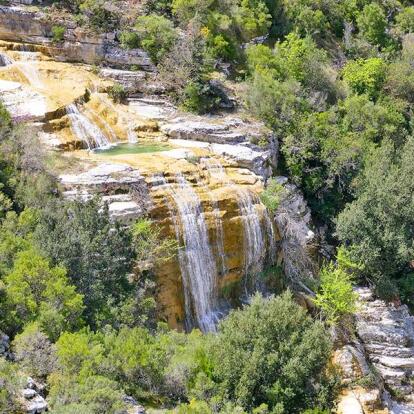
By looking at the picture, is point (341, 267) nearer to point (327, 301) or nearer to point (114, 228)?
point (327, 301)

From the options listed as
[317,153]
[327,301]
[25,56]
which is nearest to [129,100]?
[25,56]

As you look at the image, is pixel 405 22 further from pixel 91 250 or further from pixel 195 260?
pixel 91 250

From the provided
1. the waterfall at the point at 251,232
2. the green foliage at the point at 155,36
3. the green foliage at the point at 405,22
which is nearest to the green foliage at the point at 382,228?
the waterfall at the point at 251,232

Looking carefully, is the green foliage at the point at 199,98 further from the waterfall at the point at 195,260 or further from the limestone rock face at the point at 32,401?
the limestone rock face at the point at 32,401

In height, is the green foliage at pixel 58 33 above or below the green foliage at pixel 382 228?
above

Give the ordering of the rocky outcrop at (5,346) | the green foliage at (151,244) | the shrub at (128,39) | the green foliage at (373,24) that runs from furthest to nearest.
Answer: the green foliage at (373,24) → the shrub at (128,39) → the green foliage at (151,244) → the rocky outcrop at (5,346)

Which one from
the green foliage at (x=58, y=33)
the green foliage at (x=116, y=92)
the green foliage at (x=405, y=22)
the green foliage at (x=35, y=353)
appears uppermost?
the green foliage at (x=58, y=33)

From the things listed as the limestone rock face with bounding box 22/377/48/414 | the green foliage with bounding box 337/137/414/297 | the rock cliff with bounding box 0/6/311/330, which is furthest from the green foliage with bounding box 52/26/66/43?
the limestone rock face with bounding box 22/377/48/414
